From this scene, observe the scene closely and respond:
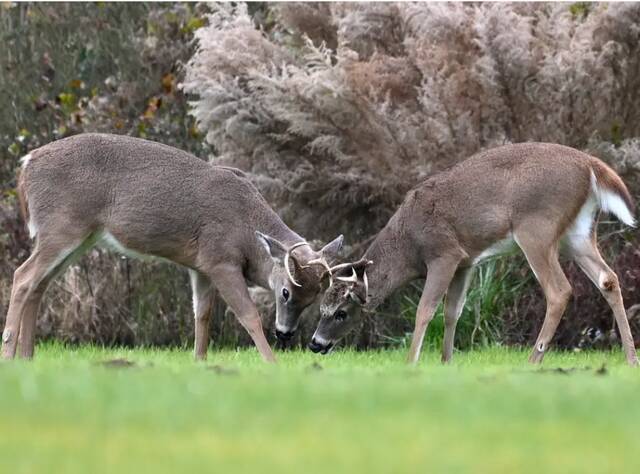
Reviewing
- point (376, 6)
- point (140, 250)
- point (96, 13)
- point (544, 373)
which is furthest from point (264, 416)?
point (96, 13)

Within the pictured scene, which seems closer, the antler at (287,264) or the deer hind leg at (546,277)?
the antler at (287,264)

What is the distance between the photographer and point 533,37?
13.2 metres

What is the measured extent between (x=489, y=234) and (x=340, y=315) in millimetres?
1507

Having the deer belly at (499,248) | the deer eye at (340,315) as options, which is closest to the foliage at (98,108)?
the deer eye at (340,315)

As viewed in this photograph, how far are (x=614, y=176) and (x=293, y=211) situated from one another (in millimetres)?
4255

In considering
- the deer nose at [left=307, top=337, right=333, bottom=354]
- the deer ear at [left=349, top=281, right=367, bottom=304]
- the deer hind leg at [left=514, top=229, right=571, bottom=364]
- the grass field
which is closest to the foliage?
the deer nose at [left=307, top=337, right=333, bottom=354]

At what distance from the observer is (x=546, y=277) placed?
1041 cm

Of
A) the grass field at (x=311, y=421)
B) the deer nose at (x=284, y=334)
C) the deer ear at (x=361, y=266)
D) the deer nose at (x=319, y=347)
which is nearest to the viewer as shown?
the grass field at (x=311, y=421)

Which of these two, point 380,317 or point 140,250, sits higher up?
point 140,250

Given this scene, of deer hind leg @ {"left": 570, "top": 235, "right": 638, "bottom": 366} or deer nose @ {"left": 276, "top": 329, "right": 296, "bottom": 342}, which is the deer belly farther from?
deer nose @ {"left": 276, "top": 329, "right": 296, "bottom": 342}

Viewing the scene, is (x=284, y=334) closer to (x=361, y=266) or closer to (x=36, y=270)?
(x=361, y=266)

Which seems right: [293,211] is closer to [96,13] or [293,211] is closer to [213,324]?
[213,324]

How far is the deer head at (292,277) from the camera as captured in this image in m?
10.3

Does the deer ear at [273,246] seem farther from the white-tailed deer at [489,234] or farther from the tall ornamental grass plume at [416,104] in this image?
the tall ornamental grass plume at [416,104]
